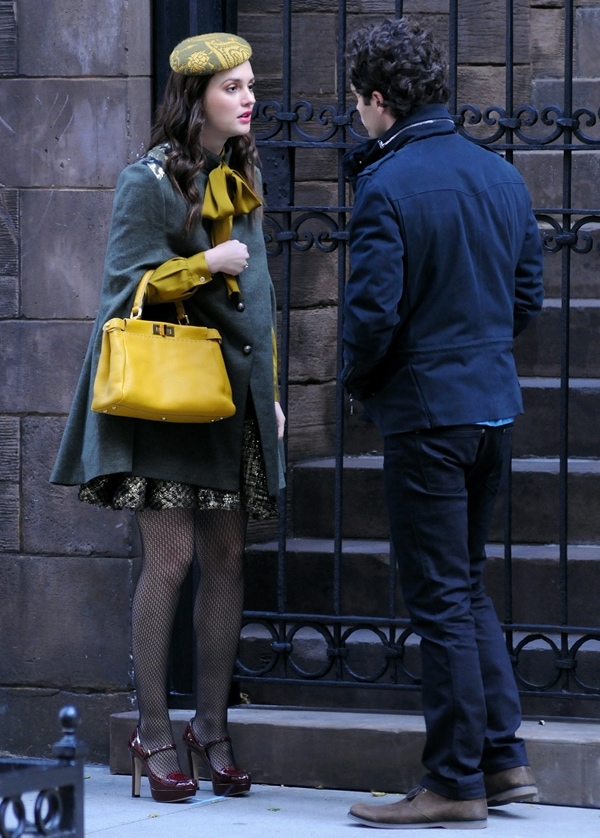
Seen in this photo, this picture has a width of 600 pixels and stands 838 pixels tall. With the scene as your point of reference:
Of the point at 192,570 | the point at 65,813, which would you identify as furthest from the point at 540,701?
the point at 65,813

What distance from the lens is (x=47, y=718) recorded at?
16.2 feet

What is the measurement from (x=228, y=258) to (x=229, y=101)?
457mm

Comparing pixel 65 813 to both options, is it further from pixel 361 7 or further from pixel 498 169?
pixel 361 7

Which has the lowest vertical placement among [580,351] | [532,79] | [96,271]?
[580,351]

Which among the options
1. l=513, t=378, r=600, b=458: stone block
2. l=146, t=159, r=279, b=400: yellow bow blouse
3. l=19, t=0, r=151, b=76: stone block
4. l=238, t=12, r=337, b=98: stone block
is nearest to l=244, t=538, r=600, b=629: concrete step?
l=513, t=378, r=600, b=458: stone block

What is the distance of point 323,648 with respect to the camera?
5.05 metres

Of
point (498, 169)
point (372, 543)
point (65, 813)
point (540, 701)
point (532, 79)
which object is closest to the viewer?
point (65, 813)

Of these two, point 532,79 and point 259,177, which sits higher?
point 532,79

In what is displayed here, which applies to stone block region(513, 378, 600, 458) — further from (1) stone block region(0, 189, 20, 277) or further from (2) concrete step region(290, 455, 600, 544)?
(1) stone block region(0, 189, 20, 277)

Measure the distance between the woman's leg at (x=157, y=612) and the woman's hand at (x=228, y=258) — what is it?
0.70 meters

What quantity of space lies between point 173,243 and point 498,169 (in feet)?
3.06

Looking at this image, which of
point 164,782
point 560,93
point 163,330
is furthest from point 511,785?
point 560,93

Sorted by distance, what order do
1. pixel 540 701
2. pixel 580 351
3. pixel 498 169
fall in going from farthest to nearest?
pixel 580 351, pixel 540 701, pixel 498 169

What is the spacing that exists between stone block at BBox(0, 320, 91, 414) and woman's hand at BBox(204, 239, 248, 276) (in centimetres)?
93
